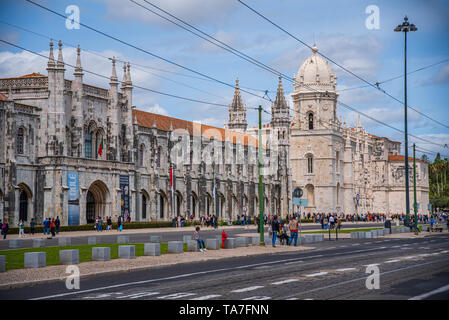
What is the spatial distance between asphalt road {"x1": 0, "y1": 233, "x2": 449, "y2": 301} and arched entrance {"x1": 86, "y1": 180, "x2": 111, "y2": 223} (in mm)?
32636

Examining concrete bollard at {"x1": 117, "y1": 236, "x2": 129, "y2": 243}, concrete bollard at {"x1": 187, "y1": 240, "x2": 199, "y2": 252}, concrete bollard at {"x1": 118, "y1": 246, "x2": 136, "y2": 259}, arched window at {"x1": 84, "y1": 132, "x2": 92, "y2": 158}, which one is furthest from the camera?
arched window at {"x1": 84, "y1": 132, "x2": 92, "y2": 158}

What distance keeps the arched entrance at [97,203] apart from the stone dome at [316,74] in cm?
5242

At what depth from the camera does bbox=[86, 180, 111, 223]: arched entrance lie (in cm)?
5378

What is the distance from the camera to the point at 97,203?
2136 inches

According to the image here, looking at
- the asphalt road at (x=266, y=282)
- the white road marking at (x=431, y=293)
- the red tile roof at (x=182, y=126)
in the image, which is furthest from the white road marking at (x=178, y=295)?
the red tile roof at (x=182, y=126)

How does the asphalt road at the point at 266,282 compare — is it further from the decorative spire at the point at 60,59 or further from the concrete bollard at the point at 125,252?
the decorative spire at the point at 60,59

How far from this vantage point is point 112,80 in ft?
185

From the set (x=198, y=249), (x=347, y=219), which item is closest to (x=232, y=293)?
(x=198, y=249)

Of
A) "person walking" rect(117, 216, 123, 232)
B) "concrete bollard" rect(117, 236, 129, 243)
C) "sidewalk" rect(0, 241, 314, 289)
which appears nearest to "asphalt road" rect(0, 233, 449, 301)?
"sidewalk" rect(0, 241, 314, 289)

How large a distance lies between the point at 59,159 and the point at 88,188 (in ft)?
12.6

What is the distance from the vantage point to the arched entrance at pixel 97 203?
5378 centimetres

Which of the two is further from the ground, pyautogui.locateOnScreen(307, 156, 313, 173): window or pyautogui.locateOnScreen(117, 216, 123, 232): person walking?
pyautogui.locateOnScreen(307, 156, 313, 173): window

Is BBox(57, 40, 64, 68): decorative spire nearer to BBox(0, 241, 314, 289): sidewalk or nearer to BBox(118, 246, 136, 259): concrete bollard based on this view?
BBox(0, 241, 314, 289): sidewalk
